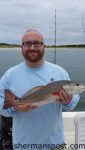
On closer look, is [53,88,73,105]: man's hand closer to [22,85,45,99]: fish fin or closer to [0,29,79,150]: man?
[0,29,79,150]: man

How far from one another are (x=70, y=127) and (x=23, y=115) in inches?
103

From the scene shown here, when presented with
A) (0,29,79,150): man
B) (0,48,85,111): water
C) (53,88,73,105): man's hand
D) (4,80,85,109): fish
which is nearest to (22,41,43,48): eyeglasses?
(0,29,79,150): man

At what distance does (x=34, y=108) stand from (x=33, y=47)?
61cm

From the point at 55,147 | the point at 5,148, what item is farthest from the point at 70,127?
the point at 55,147

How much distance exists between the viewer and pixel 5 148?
5223 millimetres

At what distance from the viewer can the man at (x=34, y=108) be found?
12.0 feet

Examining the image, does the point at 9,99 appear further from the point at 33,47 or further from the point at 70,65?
the point at 70,65

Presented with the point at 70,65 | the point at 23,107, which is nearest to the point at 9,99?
the point at 23,107

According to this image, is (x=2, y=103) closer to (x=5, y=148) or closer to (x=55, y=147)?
(x=55, y=147)

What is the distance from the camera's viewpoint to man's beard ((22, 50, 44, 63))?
12.0ft

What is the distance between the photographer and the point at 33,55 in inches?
144

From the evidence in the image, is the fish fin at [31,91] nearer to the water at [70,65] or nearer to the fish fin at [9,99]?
the fish fin at [9,99]

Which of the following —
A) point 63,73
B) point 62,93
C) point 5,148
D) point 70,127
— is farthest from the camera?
point 70,127

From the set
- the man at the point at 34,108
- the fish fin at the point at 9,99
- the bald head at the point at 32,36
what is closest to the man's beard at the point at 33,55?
the man at the point at 34,108
